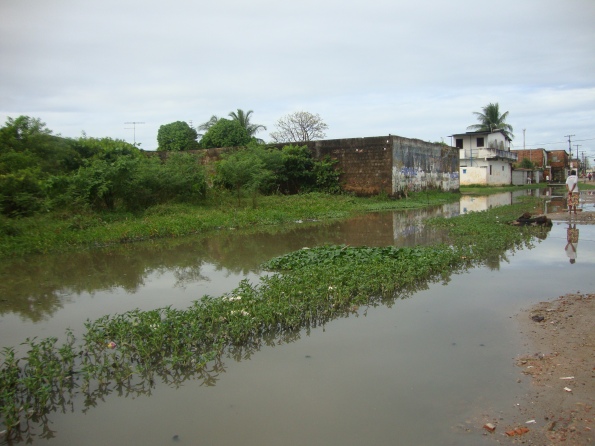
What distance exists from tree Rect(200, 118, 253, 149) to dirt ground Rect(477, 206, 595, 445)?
86.0 ft

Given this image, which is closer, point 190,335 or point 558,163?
point 190,335

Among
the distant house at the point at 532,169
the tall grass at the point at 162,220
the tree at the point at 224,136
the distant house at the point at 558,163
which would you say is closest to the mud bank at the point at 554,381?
the tall grass at the point at 162,220

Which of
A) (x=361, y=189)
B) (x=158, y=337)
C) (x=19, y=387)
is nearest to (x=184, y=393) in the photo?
(x=158, y=337)

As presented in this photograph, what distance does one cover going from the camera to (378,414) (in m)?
3.69

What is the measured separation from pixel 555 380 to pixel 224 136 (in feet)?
92.8

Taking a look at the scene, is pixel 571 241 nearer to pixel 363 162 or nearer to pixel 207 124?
pixel 363 162

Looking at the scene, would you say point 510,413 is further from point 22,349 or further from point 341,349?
point 22,349

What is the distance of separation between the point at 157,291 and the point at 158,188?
10.3 meters

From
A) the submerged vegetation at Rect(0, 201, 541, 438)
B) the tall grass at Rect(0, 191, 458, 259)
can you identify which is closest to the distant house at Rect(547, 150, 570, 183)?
the tall grass at Rect(0, 191, 458, 259)

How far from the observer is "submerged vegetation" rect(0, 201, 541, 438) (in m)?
4.20

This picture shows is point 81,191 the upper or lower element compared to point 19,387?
upper

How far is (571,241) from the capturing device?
1112 centimetres

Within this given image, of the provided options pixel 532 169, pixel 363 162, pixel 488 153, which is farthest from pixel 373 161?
pixel 532 169

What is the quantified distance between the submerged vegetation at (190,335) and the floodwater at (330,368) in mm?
158
